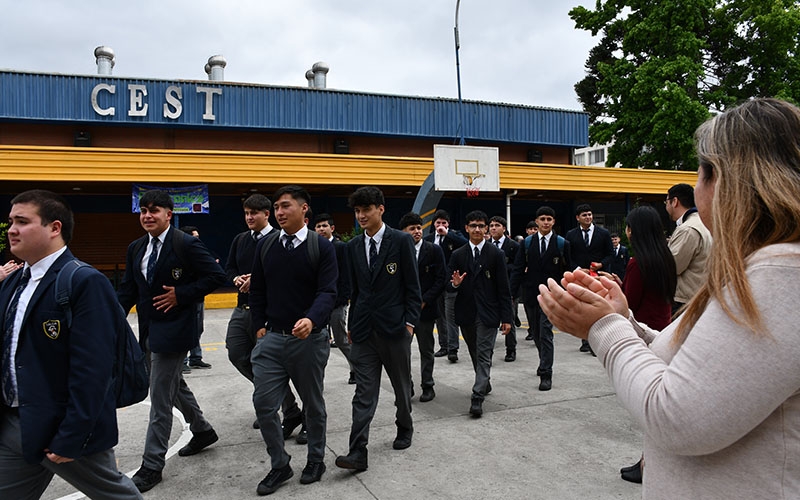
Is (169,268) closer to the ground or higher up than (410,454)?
higher up

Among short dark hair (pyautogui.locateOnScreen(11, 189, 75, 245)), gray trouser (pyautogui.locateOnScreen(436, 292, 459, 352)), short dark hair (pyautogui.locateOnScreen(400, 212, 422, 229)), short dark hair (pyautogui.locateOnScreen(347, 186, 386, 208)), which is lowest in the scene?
gray trouser (pyautogui.locateOnScreen(436, 292, 459, 352))

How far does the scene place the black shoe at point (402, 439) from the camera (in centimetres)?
470

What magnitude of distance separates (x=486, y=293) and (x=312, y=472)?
9.41 ft

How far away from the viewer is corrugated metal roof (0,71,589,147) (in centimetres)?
1933

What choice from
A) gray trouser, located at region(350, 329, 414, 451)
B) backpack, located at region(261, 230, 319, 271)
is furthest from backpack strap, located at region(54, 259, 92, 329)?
gray trouser, located at region(350, 329, 414, 451)

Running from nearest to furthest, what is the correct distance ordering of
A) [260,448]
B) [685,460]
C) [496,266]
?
[685,460] < [260,448] < [496,266]

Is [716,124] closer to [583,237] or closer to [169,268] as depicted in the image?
[169,268]

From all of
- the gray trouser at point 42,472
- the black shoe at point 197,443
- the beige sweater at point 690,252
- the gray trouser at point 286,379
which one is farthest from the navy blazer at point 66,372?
the beige sweater at point 690,252

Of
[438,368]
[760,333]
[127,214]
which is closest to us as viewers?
[760,333]

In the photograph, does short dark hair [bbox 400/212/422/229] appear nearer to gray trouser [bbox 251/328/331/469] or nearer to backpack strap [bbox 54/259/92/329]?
gray trouser [bbox 251/328/331/469]

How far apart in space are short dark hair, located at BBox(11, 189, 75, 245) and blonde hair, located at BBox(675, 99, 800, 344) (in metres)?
2.68

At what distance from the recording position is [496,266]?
20.9 ft

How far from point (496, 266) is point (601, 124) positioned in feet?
71.9

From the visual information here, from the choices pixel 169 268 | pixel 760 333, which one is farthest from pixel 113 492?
pixel 760 333
